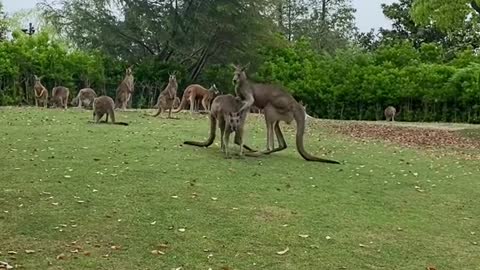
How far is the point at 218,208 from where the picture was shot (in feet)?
24.5

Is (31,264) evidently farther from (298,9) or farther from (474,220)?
(298,9)

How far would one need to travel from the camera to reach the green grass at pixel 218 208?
606 cm

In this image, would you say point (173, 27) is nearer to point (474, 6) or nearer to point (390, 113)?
point (390, 113)

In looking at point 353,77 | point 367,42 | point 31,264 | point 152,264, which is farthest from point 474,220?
point 367,42

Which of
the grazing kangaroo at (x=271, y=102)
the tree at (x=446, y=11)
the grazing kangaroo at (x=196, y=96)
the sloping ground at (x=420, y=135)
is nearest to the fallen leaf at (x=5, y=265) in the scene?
the grazing kangaroo at (x=271, y=102)

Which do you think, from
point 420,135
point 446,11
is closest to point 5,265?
point 420,135

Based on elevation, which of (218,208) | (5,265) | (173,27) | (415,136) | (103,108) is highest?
(173,27)

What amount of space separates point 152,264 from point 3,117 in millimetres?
10671

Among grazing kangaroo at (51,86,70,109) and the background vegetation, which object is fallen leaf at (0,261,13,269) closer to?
grazing kangaroo at (51,86,70,109)

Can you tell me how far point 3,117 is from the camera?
1534cm

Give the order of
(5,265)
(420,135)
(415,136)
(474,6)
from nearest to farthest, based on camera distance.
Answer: (5,265) → (415,136) → (420,135) → (474,6)

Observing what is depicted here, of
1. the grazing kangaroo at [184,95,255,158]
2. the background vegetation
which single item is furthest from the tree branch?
the grazing kangaroo at [184,95,255,158]

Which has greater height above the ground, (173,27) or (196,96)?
(173,27)

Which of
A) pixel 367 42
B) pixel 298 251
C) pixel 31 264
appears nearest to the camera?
pixel 31 264
